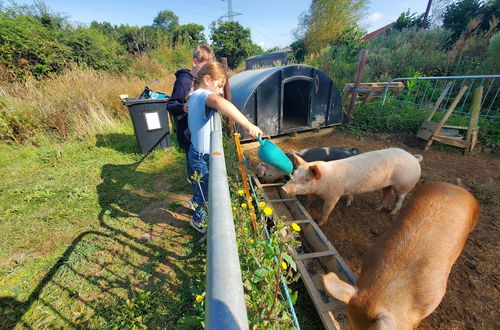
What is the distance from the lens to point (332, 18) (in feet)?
76.8

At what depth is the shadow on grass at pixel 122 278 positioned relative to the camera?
196cm

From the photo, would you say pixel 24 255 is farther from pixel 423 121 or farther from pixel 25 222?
pixel 423 121

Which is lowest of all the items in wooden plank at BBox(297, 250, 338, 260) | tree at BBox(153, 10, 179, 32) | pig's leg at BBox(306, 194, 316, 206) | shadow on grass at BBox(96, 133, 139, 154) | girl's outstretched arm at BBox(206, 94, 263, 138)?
pig's leg at BBox(306, 194, 316, 206)

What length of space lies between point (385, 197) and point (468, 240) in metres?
1.13

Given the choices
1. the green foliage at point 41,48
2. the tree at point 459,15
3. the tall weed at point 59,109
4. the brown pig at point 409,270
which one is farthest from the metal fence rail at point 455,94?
the green foliage at point 41,48

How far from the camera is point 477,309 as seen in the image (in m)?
2.19

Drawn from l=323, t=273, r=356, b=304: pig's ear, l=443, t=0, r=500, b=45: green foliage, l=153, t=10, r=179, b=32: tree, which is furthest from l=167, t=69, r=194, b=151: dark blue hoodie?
l=153, t=10, r=179, b=32: tree

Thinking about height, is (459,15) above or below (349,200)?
above

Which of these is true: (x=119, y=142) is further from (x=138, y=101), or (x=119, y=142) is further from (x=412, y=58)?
(x=412, y=58)

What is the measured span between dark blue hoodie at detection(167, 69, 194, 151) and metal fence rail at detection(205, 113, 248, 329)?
227 centimetres

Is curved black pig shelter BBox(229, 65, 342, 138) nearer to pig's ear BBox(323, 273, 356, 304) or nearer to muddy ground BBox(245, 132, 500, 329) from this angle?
muddy ground BBox(245, 132, 500, 329)

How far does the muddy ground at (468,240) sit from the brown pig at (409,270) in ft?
2.74

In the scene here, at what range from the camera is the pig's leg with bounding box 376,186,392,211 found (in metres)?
3.57

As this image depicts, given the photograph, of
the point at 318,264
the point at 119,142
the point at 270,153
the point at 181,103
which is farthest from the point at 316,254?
the point at 119,142
